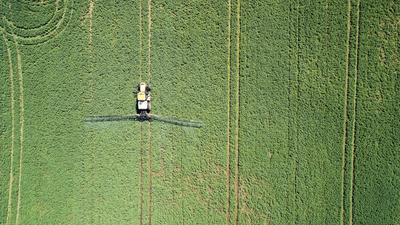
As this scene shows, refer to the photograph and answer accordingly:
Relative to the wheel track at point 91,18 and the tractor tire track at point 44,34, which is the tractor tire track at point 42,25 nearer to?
the tractor tire track at point 44,34

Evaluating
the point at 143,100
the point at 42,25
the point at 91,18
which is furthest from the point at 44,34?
the point at 143,100

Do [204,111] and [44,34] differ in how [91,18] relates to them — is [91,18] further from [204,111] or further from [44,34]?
[204,111]

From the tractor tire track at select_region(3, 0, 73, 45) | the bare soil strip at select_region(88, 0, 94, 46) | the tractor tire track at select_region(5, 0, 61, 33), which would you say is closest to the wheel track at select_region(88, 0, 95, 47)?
the bare soil strip at select_region(88, 0, 94, 46)

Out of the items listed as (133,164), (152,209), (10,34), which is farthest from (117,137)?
(10,34)

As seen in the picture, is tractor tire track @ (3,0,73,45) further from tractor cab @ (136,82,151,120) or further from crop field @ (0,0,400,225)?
tractor cab @ (136,82,151,120)

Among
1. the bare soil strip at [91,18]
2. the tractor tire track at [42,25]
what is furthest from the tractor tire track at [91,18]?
the tractor tire track at [42,25]

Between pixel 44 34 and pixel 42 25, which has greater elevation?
pixel 42 25
